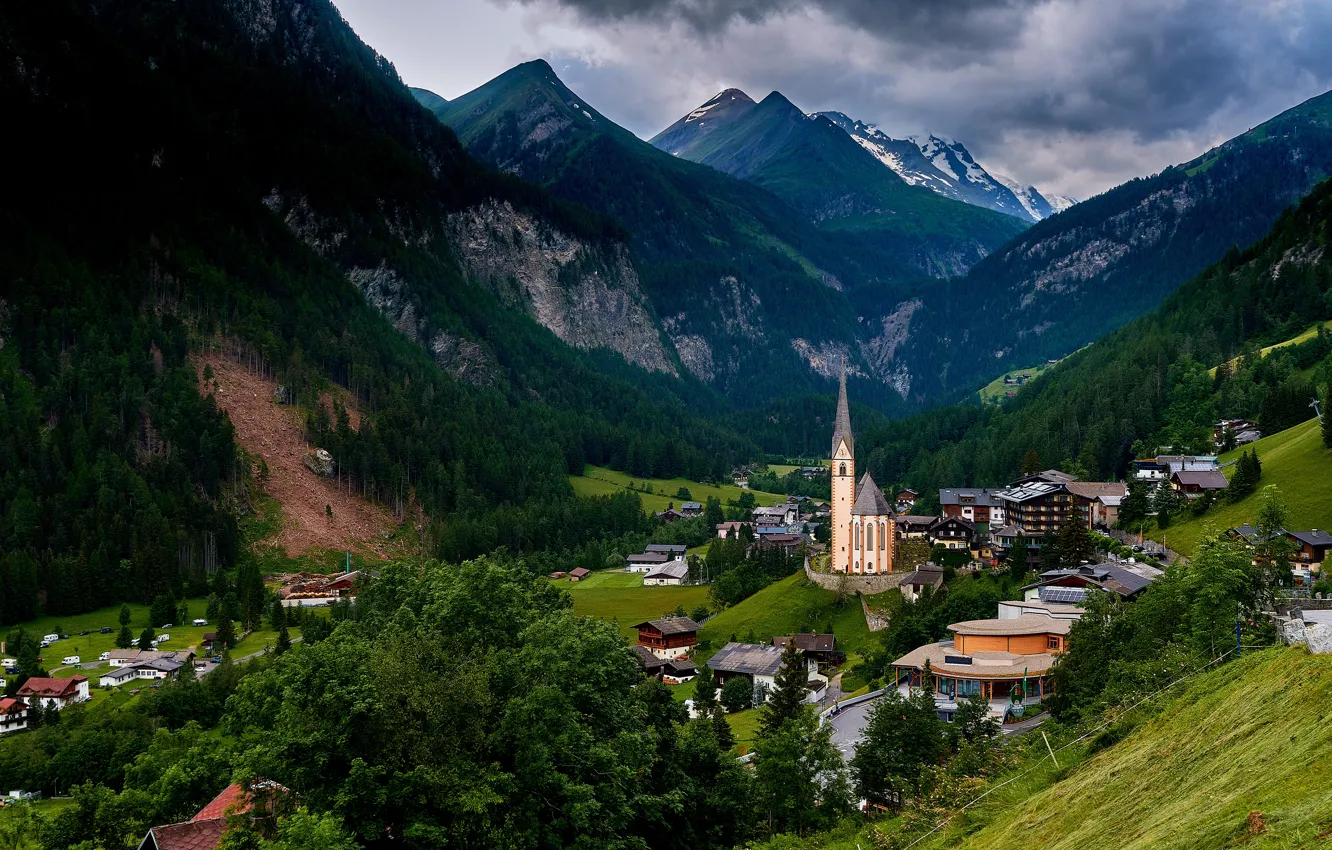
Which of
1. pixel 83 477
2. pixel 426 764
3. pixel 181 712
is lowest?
pixel 181 712

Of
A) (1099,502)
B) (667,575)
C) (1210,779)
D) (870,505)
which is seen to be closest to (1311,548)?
(1099,502)

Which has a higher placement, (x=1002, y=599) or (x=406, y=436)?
(x=406, y=436)

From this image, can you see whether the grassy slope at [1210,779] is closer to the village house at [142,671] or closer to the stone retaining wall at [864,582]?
the stone retaining wall at [864,582]

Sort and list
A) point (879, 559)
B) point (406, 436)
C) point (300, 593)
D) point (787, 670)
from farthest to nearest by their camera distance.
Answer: point (406, 436)
point (300, 593)
point (879, 559)
point (787, 670)

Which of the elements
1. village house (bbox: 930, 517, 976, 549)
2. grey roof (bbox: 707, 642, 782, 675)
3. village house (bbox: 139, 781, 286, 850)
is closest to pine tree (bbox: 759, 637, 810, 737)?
grey roof (bbox: 707, 642, 782, 675)

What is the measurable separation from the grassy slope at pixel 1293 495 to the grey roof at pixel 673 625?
40066mm

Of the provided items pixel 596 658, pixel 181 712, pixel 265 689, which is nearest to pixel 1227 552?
pixel 596 658

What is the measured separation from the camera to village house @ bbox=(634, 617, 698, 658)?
314 feet

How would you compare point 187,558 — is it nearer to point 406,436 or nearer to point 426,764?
point 406,436

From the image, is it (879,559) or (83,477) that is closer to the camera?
(879,559)

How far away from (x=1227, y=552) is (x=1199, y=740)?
2635cm

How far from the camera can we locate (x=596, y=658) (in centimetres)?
4500

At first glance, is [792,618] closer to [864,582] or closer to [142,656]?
[864,582]

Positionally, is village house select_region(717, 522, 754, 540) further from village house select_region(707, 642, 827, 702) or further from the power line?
the power line
